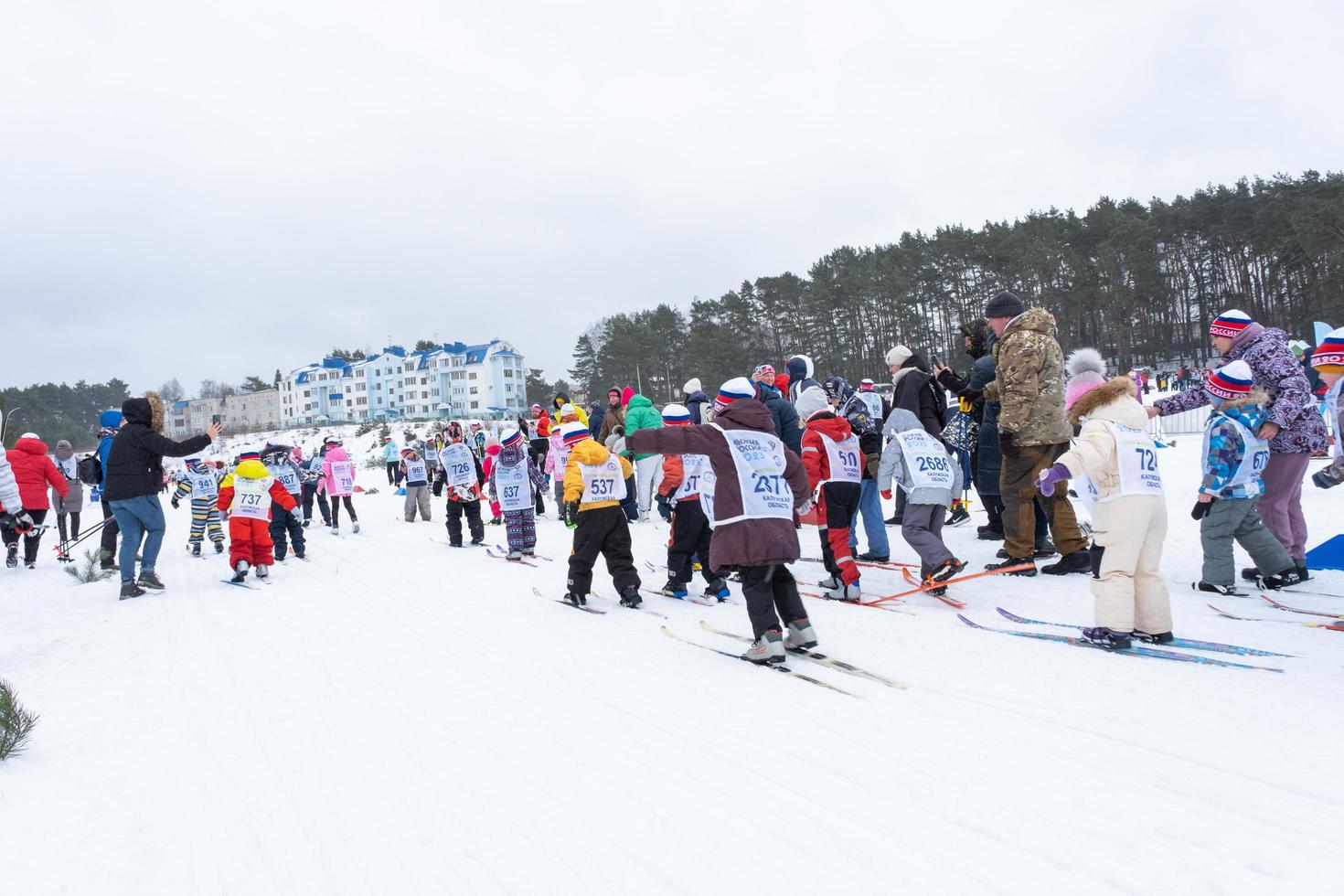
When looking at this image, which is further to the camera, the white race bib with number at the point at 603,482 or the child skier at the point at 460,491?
the child skier at the point at 460,491

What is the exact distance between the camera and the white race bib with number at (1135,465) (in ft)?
14.9

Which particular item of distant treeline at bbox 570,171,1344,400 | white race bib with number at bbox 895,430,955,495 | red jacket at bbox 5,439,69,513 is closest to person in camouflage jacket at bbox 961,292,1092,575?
white race bib with number at bbox 895,430,955,495

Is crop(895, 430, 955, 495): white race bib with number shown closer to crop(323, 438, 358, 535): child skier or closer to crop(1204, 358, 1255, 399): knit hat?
crop(1204, 358, 1255, 399): knit hat

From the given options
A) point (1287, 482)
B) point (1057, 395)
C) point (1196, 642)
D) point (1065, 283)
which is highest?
point (1065, 283)

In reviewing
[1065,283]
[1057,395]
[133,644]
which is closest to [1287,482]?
[1057,395]

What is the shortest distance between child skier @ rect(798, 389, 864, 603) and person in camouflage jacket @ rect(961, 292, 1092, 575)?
1299mm

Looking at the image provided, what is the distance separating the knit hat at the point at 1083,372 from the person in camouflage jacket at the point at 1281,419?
490 millimetres

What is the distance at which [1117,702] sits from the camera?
3768mm

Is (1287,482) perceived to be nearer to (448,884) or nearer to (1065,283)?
(448,884)

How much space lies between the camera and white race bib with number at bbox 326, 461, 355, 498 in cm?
1425

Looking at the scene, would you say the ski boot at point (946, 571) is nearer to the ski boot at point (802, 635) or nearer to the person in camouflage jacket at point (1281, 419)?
the ski boot at point (802, 635)

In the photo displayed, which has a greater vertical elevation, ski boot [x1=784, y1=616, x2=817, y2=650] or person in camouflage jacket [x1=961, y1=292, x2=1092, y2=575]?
person in camouflage jacket [x1=961, y1=292, x2=1092, y2=575]

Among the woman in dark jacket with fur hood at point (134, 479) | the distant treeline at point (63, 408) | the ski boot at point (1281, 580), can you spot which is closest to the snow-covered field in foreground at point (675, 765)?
the ski boot at point (1281, 580)

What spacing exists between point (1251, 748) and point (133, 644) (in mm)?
7285
